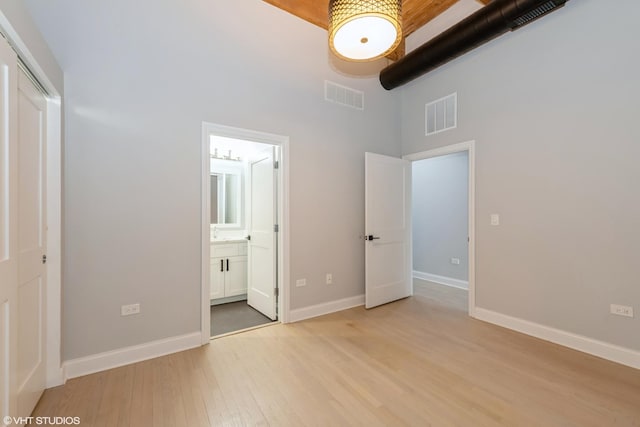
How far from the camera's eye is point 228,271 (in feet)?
12.8

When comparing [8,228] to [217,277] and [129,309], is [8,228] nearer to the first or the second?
[129,309]

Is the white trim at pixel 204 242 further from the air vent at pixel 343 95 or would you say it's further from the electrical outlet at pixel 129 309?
the air vent at pixel 343 95

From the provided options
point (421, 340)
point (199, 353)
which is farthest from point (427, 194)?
point (199, 353)

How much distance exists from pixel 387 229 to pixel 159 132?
9.65 ft

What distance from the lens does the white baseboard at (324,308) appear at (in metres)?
3.22

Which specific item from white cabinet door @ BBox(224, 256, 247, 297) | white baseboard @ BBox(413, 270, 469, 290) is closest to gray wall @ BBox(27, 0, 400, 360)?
white cabinet door @ BBox(224, 256, 247, 297)

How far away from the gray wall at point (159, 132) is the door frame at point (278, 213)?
0.07 m

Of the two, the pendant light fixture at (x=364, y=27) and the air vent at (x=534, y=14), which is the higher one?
the air vent at (x=534, y=14)

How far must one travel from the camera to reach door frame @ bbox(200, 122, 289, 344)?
8.70ft

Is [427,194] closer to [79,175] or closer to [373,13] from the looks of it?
[373,13]

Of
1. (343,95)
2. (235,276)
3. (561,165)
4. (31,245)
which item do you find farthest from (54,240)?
(561,165)

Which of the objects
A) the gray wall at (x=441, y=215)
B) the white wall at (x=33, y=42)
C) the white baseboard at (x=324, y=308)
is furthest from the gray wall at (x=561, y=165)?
the white wall at (x=33, y=42)

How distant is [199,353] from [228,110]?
93.1 inches

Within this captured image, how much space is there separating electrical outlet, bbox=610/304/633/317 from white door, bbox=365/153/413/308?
2157 millimetres
